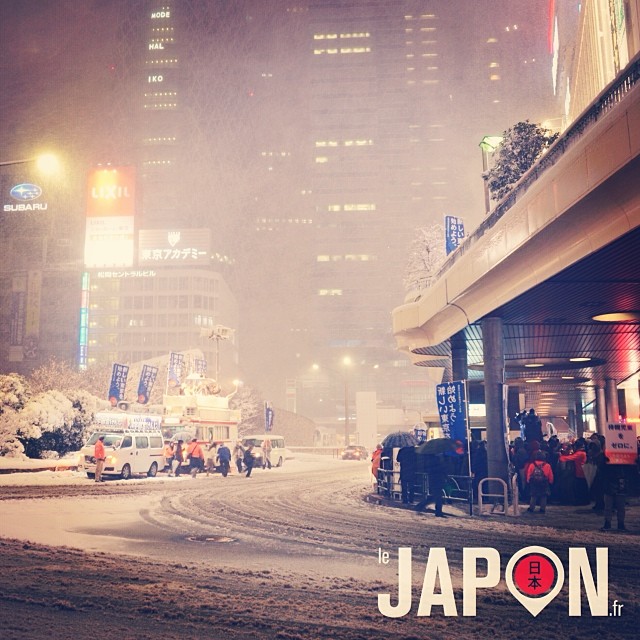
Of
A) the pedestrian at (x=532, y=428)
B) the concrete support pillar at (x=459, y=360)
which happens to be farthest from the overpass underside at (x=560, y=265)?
the pedestrian at (x=532, y=428)

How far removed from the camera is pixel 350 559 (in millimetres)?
10711

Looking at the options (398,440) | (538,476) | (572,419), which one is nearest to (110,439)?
(398,440)

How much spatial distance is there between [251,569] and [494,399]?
12583 millimetres

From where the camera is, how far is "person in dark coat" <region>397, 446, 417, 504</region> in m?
19.4

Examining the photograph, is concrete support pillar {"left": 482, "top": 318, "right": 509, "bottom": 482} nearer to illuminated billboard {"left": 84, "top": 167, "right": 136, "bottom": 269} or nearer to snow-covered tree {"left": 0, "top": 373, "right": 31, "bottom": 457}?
snow-covered tree {"left": 0, "top": 373, "right": 31, "bottom": 457}

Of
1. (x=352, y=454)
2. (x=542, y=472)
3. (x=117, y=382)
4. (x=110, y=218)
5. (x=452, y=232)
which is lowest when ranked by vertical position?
(x=352, y=454)

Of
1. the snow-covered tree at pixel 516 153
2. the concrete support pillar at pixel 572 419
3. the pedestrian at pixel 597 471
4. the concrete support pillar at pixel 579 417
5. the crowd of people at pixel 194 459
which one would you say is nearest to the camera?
the pedestrian at pixel 597 471

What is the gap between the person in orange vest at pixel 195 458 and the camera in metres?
30.8

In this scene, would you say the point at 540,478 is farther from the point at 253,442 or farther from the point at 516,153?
the point at 253,442

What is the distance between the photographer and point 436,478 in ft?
57.6

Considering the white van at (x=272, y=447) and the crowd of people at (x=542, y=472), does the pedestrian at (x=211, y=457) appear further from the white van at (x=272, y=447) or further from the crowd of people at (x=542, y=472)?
the crowd of people at (x=542, y=472)

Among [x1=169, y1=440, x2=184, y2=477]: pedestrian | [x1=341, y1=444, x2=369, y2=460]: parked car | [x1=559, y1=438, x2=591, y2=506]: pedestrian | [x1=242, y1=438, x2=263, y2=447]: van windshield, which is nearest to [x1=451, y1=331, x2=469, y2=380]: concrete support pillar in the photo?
[x1=559, y1=438, x2=591, y2=506]: pedestrian
